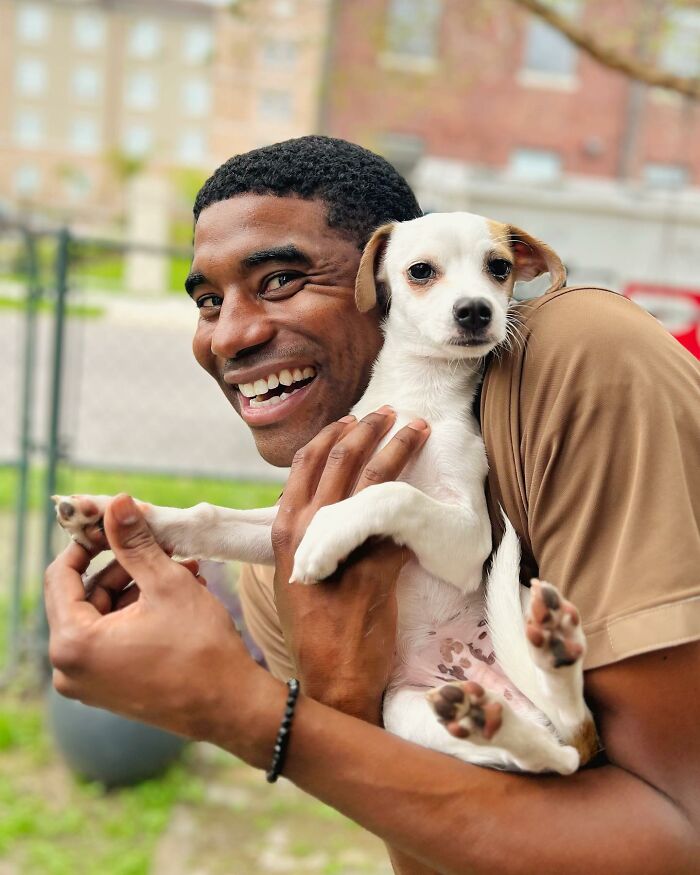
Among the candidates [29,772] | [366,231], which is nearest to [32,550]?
[29,772]

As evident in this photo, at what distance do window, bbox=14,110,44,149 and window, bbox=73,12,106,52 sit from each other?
5.84 meters

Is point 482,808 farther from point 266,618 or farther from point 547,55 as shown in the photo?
point 547,55

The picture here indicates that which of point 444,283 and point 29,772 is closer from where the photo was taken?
point 444,283

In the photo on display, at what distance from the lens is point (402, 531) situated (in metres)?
1.73

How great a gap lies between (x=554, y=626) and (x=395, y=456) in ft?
1.61

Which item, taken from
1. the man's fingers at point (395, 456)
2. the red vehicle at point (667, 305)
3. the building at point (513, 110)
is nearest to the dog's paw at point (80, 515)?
the man's fingers at point (395, 456)

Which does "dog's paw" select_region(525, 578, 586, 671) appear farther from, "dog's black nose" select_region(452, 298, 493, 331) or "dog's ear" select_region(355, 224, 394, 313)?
"dog's ear" select_region(355, 224, 394, 313)

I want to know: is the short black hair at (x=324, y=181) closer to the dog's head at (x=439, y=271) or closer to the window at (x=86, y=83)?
the dog's head at (x=439, y=271)

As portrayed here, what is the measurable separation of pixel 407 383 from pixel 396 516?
1.40 feet

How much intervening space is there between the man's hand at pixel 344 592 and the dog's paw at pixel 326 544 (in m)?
0.04

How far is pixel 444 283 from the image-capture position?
2008 millimetres

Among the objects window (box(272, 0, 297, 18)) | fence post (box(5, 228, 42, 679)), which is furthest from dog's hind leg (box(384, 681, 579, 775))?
window (box(272, 0, 297, 18))

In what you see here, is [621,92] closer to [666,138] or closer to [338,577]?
[666,138]

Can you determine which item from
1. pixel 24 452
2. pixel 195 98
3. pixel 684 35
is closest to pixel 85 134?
pixel 195 98
